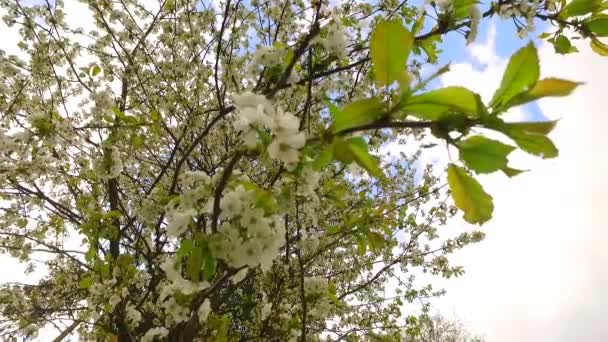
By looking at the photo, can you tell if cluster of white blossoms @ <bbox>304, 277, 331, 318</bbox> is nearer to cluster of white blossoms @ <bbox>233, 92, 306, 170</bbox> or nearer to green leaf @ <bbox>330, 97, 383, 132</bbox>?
cluster of white blossoms @ <bbox>233, 92, 306, 170</bbox>

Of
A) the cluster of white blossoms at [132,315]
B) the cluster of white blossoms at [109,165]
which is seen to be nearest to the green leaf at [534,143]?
the cluster of white blossoms at [109,165]

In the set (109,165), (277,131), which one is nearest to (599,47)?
(277,131)

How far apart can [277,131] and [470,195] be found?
43cm

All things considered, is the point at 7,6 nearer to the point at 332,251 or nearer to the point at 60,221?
the point at 60,221

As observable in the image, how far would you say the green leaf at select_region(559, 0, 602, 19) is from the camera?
1372mm

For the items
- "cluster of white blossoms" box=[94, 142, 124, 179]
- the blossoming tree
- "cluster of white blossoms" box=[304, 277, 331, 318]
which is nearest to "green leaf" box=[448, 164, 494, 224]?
the blossoming tree

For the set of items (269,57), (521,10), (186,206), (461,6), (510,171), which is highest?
(521,10)

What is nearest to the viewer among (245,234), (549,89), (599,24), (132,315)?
(549,89)

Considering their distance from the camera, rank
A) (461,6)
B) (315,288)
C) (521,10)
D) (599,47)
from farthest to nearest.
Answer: (315,288) → (521,10) → (599,47) → (461,6)

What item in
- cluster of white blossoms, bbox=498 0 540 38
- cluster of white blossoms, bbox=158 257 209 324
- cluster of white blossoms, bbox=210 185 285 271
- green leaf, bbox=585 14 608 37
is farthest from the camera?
cluster of white blossoms, bbox=498 0 540 38

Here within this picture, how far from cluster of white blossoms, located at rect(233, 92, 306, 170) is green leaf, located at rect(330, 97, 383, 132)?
0.33ft

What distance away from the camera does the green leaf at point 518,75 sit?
85 cm

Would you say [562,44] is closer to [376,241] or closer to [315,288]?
[376,241]

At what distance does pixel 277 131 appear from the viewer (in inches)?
39.0
